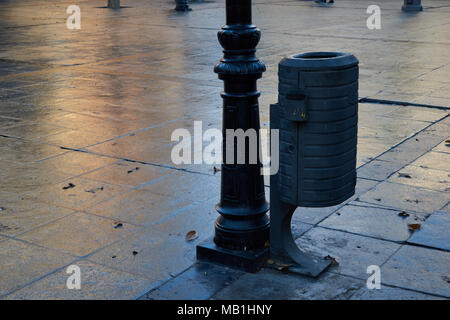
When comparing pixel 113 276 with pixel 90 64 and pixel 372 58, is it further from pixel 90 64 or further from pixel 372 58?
pixel 372 58

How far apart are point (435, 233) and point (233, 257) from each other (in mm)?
1620

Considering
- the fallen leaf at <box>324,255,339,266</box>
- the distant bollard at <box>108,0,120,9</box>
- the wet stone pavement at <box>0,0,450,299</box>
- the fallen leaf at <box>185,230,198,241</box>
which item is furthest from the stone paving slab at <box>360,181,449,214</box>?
the distant bollard at <box>108,0,120,9</box>

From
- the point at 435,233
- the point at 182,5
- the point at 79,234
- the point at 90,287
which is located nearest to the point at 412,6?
the point at 182,5

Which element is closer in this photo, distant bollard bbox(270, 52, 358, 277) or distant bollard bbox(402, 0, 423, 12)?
distant bollard bbox(270, 52, 358, 277)

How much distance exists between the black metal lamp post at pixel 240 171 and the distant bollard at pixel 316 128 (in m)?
0.27

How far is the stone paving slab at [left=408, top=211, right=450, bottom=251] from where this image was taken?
15.1 feet

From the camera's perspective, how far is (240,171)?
435cm

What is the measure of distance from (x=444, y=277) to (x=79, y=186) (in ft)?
11.1

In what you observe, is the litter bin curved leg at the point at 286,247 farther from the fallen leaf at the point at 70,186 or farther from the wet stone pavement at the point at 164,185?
the fallen leaf at the point at 70,186

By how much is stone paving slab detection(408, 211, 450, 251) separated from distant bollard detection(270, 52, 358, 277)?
0.92m

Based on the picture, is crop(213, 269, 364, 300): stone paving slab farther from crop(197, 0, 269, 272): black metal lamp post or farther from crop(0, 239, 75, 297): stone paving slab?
crop(0, 239, 75, 297): stone paving slab

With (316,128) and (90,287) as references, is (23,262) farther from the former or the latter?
(316,128)

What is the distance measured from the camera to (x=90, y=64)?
1291 cm
